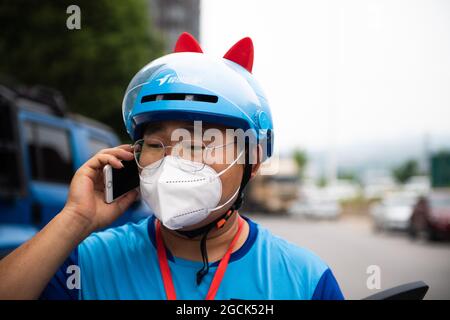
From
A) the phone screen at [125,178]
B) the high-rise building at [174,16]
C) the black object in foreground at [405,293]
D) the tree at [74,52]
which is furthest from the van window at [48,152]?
the high-rise building at [174,16]

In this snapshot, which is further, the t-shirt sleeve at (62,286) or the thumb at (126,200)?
the thumb at (126,200)

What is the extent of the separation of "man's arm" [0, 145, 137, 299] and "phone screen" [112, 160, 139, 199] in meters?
0.03

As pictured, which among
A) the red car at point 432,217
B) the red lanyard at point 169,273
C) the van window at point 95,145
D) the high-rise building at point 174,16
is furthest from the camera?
the high-rise building at point 174,16

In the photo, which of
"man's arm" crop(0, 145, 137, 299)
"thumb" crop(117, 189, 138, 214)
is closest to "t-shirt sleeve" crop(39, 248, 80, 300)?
"man's arm" crop(0, 145, 137, 299)

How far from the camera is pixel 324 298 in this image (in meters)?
1.44

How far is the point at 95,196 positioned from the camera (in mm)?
1562

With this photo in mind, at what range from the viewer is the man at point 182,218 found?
4.75 feet

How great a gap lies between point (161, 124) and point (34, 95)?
386 cm

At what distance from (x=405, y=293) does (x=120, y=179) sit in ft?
3.08

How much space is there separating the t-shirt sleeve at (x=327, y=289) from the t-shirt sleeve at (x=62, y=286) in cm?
73

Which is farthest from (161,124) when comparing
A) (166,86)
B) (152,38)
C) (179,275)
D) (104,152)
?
(152,38)

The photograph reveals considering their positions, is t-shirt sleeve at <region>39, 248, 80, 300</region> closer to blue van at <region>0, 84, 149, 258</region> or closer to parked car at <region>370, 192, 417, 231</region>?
blue van at <region>0, 84, 149, 258</region>

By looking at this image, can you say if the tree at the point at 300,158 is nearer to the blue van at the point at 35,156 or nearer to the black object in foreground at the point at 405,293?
the blue van at the point at 35,156
